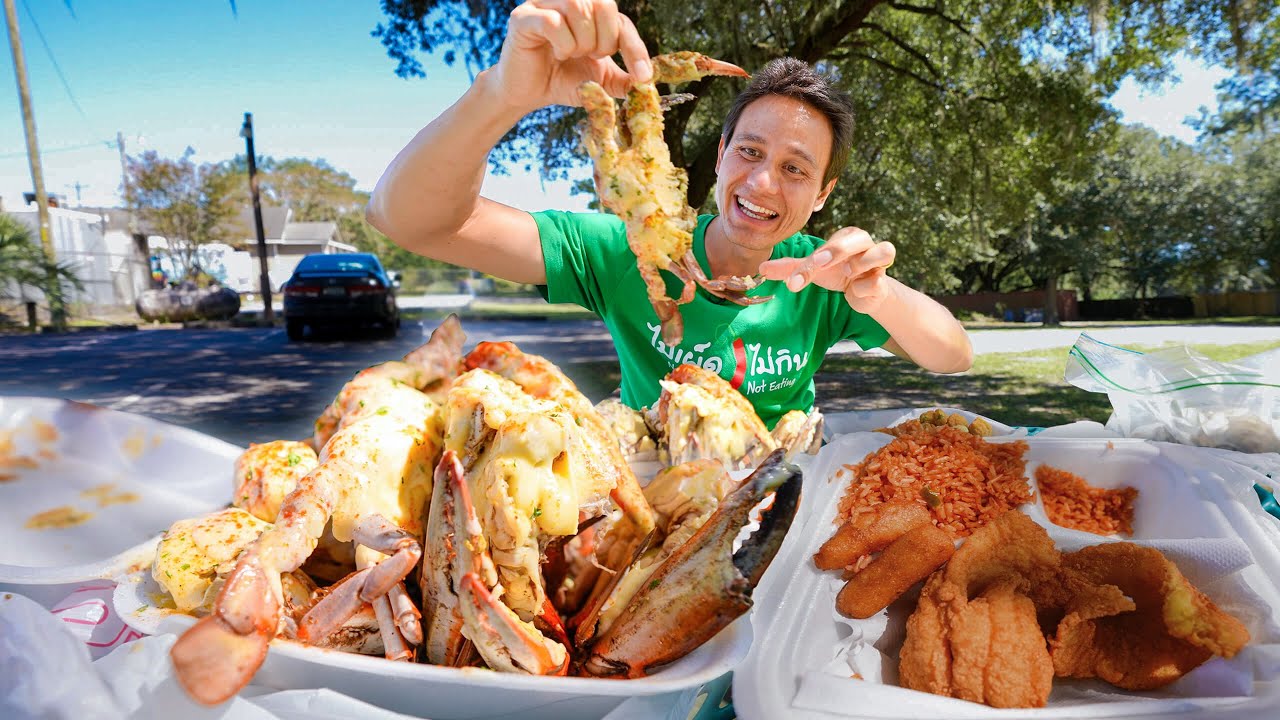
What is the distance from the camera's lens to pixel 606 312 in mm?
2256

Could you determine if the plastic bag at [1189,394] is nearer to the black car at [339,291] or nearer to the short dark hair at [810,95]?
the short dark hair at [810,95]

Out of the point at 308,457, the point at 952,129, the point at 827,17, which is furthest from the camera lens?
the point at 952,129

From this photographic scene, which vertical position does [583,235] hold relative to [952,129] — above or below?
below

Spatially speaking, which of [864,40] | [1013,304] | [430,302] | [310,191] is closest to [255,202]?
[430,302]

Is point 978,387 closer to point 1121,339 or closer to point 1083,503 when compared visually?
point 1121,339

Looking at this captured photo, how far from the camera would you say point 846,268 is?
143cm

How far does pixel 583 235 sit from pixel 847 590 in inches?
57.8

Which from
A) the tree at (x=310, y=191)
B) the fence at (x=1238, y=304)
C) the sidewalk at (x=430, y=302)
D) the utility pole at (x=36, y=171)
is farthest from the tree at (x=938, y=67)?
the tree at (x=310, y=191)

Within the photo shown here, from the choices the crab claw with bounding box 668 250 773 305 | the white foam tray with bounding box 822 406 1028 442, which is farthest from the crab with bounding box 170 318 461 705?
the white foam tray with bounding box 822 406 1028 442

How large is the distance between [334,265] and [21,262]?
286 inches

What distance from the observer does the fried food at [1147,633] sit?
0.96 meters

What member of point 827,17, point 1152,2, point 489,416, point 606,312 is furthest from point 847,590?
point 1152,2

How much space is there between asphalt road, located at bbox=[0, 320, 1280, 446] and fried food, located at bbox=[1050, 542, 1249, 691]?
3776 mm

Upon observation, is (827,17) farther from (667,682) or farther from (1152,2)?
(667,682)
